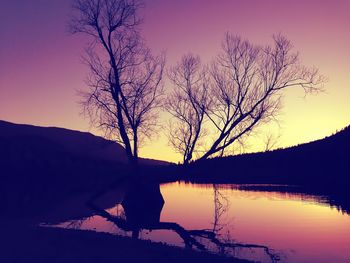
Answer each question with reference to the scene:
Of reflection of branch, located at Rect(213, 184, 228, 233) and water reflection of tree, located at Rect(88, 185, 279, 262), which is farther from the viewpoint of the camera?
reflection of branch, located at Rect(213, 184, 228, 233)

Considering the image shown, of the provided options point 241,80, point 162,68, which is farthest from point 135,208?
point 241,80

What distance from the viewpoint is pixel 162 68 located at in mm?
27531

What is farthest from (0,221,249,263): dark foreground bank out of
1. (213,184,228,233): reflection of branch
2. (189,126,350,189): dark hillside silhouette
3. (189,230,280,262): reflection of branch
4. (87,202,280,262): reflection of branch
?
(189,126,350,189): dark hillside silhouette

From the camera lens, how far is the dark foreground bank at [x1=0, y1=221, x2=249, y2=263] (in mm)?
13250

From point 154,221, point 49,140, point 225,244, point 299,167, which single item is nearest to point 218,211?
point 154,221

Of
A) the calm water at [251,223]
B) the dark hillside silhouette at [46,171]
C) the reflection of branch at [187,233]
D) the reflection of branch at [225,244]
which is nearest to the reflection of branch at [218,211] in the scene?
the calm water at [251,223]

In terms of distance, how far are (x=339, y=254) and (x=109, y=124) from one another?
16.6m

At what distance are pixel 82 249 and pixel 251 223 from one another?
13.7 meters

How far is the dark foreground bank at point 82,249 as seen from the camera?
13.2 metres

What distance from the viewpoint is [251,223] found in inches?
1010

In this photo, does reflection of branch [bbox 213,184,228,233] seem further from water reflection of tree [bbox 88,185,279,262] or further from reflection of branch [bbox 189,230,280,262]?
reflection of branch [bbox 189,230,280,262]

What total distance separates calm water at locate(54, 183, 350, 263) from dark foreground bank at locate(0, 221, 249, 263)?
346 cm

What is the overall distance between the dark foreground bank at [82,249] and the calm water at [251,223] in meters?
3.46

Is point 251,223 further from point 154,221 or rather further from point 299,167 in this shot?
point 299,167
